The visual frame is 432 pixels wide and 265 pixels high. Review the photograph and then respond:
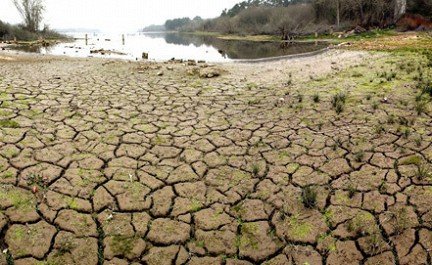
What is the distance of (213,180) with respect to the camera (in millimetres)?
3840

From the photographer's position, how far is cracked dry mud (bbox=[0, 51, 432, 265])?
2.91 metres

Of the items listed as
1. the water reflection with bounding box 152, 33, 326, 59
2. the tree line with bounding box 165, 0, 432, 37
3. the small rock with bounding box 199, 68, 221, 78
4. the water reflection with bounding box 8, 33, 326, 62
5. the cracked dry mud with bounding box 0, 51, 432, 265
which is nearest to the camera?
the cracked dry mud with bounding box 0, 51, 432, 265

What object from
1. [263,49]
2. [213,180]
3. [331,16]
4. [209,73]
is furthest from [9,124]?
[331,16]

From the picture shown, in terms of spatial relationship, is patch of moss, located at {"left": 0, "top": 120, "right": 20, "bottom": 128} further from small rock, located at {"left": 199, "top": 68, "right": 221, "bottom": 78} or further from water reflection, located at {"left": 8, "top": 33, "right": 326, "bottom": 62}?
water reflection, located at {"left": 8, "top": 33, "right": 326, "bottom": 62}

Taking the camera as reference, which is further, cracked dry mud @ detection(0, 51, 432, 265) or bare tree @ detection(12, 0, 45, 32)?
bare tree @ detection(12, 0, 45, 32)

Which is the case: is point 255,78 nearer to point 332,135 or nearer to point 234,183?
point 332,135

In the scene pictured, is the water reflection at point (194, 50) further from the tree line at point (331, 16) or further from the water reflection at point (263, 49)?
the tree line at point (331, 16)

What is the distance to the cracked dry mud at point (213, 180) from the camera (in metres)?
2.91

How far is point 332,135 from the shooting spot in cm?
479

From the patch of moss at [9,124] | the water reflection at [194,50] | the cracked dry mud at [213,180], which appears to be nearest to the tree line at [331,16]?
the water reflection at [194,50]

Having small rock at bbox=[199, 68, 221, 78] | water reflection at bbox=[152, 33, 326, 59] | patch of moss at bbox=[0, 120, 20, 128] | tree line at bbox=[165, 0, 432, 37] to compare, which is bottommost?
patch of moss at bbox=[0, 120, 20, 128]

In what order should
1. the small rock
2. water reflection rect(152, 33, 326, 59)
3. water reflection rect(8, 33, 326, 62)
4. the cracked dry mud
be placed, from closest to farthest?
the cracked dry mud, the small rock, water reflection rect(8, 33, 326, 62), water reflection rect(152, 33, 326, 59)

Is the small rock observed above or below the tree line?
below

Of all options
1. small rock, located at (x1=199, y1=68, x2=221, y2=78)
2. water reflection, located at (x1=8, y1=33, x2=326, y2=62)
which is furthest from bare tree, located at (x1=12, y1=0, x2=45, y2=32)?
small rock, located at (x1=199, y1=68, x2=221, y2=78)
